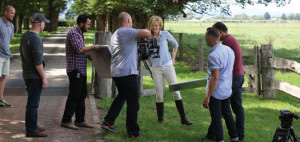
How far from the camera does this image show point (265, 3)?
94.4ft

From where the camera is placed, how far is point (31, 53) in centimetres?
717

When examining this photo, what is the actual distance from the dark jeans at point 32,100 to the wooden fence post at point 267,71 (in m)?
6.59

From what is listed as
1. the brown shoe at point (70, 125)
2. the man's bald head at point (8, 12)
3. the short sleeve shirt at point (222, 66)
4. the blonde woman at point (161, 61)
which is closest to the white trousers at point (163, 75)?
the blonde woman at point (161, 61)

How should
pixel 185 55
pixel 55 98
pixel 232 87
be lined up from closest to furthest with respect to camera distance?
pixel 232 87, pixel 55 98, pixel 185 55

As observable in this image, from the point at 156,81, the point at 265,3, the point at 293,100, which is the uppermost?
the point at 265,3

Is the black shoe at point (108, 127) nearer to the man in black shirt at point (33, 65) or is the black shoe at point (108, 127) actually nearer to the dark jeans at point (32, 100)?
the man in black shirt at point (33, 65)

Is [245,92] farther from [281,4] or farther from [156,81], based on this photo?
[281,4]

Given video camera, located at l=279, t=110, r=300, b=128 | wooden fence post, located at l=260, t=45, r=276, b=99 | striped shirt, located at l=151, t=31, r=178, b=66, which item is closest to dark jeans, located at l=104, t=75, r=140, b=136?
striped shirt, located at l=151, t=31, r=178, b=66

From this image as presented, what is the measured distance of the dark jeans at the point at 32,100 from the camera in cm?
729

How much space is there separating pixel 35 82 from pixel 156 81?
7.30 feet

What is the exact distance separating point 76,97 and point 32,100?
0.87 metres

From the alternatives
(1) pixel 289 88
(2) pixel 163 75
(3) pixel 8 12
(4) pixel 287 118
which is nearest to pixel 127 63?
(2) pixel 163 75

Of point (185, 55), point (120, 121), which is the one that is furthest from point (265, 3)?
point (120, 121)

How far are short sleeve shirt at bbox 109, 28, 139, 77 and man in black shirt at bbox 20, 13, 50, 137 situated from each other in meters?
1.12
